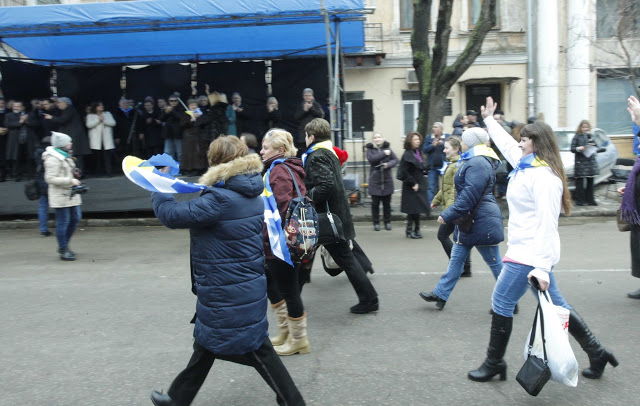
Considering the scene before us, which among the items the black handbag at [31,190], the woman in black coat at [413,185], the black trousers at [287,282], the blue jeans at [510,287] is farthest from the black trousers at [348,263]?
the black handbag at [31,190]

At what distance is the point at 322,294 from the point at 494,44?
624 inches

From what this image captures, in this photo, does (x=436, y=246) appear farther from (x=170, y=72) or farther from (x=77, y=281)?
(x=170, y=72)

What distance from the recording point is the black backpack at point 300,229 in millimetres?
4496

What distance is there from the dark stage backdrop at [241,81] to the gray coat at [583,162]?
23.0 ft

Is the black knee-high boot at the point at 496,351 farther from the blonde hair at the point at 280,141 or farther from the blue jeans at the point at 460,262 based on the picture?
the blonde hair at the point at 280,141

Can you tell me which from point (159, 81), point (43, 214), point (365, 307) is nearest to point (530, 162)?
point (365, 307)

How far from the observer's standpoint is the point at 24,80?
1400cm

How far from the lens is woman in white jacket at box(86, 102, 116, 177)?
1322 centimetres

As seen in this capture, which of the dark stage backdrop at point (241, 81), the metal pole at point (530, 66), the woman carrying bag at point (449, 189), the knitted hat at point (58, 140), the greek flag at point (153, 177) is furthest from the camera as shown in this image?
the metal pole at point (530, 66)

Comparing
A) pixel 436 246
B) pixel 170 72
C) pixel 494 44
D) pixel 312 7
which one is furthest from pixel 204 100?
pixel 494 44

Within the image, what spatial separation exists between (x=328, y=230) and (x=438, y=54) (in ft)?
25.4

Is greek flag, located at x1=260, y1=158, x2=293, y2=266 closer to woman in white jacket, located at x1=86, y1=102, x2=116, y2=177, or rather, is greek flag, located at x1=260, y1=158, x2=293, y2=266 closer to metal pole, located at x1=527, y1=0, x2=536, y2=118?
woman in white jacket, located at x1=86, y1=102, x2=116, y2=177

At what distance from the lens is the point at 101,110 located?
13383 millimetres

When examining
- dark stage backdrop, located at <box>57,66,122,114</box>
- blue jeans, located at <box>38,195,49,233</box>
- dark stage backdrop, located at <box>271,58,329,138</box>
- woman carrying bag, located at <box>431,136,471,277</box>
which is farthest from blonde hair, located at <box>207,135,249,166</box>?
dark stage backdrop, located at <box>57,66,122,114</box>
